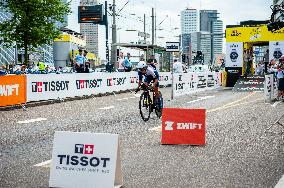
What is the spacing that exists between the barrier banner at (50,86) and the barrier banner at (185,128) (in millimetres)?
10154

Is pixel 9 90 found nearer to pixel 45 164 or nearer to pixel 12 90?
pixel 12 90

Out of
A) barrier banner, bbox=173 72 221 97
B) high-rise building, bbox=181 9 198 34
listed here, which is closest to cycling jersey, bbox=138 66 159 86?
barrier banner, bbox=173 72 221 97

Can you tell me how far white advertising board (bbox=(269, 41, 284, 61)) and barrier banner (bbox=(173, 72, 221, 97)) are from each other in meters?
4.08

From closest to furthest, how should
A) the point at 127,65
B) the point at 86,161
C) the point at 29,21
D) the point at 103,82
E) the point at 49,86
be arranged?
the point at 86,161
the point at 49,86
the point at 103,82
the point at 127,65
the point at 29,21

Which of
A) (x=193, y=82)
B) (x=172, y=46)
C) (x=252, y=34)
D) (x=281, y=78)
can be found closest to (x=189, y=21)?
(x=252, y=34)

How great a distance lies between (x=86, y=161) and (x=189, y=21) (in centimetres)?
17401

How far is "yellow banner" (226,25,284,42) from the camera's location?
3259 cm

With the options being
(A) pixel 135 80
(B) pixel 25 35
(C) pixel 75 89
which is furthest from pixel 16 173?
(B) pixel 25 35

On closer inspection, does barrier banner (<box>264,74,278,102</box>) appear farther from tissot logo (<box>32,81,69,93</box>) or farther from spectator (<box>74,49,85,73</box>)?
spectator (<box>74,49,85,73</box>)

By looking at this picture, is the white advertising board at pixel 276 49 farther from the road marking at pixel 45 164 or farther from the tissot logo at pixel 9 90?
the road marking at pixel 45 164

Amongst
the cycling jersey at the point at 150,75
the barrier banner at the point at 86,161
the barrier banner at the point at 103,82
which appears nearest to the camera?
the barrier banner at the point at 86,161

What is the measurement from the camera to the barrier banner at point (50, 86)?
19033 mm

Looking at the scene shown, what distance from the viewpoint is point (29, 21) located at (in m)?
33.3

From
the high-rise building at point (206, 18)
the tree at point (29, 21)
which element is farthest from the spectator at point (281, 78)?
the high-rise building at point (206, 18)
